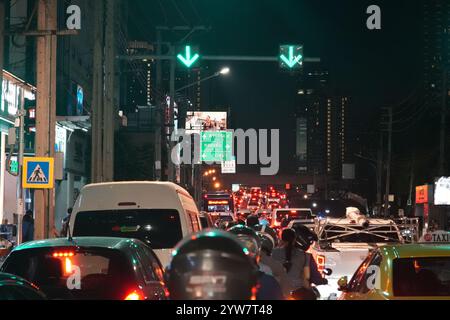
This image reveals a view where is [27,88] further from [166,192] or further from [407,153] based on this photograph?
[407,153]

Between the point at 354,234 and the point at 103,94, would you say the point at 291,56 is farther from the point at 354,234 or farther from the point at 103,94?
the point at 354,234

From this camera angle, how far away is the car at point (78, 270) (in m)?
8.48

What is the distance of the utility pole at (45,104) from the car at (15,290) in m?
11.8

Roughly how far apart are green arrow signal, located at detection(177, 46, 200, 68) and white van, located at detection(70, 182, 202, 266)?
10633 mm

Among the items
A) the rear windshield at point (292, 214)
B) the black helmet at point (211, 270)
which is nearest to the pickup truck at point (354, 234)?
the black helmet at point (211, 270)

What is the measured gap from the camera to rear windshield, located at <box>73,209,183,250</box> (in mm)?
12781

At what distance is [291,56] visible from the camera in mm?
22516

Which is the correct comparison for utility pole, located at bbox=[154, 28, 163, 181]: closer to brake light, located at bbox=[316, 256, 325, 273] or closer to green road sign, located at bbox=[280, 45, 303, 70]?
green road sign, located at bbox=[280, 45, 303, 70]

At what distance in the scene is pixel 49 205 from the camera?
1847 cm

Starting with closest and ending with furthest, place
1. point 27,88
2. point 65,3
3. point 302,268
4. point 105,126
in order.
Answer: point 302,268, point 105,126, point 27,88, point 65,3

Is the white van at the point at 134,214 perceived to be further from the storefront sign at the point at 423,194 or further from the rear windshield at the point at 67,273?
the storefront sign at the point at 423,194

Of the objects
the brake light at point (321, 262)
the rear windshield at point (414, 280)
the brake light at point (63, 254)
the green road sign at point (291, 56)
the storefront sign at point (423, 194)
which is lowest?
the storefront sign at point (423, 194)
